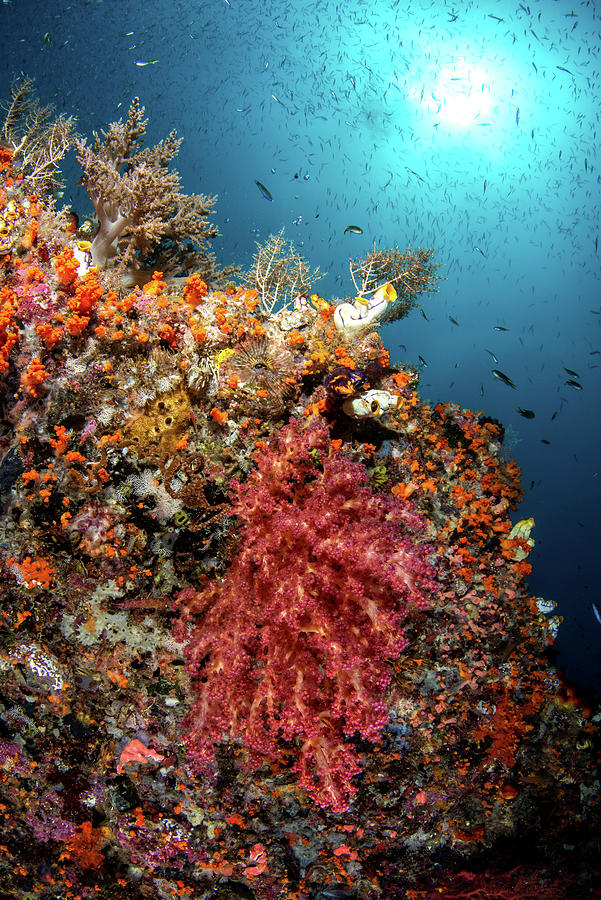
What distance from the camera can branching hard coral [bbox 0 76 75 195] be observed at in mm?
5320

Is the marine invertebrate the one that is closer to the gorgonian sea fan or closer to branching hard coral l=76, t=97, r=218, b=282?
the gorgonian sea fan

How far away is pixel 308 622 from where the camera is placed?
2.94 m

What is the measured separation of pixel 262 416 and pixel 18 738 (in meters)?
4.52

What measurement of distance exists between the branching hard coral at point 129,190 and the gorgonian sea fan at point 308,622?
12.5 feet

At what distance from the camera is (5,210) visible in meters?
4.37

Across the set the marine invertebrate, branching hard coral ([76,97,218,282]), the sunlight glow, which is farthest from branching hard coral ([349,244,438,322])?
the sunlight glow

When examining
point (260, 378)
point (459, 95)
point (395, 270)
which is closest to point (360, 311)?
point (260, 378)

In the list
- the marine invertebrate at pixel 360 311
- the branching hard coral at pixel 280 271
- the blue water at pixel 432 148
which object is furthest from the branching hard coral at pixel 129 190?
the blue water at pixel 432 148

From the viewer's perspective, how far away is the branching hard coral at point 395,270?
18.2 feet

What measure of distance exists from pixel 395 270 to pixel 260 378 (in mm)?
3361

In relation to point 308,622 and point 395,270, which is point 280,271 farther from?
point 308,622

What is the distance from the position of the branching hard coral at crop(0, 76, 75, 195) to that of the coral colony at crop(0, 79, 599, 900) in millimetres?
64

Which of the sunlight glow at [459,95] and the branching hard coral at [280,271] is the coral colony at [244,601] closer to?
the branching hard coral at [280,271]

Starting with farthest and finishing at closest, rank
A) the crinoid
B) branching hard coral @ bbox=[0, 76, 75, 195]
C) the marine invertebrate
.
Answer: branching hard coral @ bbox=[0, 76, 75, 195] → the marine invertebrate → the crinoid
